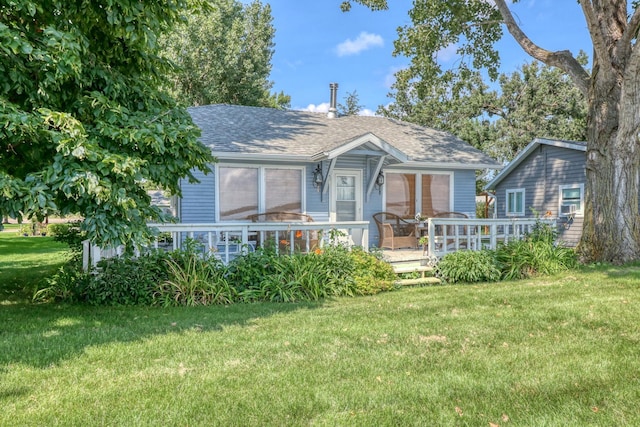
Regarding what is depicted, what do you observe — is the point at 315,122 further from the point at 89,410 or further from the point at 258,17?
the point at 258,17

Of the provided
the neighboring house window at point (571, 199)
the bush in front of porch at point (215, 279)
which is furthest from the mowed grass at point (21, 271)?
the neighboring house window at point (571, 199)

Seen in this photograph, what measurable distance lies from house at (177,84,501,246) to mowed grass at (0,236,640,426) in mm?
4611

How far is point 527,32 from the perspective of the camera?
38.5 feet

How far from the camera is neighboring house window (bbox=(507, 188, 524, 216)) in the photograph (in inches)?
722

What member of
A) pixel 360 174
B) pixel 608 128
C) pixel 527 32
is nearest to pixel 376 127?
pixel 360 174

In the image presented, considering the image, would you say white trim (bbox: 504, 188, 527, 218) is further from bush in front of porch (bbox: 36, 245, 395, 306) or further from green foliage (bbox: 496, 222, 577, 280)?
bush in front of porch (bbox: 36, 245, 395, 306)

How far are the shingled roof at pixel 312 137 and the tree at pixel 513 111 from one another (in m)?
14.1

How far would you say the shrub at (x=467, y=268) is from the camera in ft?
26.5

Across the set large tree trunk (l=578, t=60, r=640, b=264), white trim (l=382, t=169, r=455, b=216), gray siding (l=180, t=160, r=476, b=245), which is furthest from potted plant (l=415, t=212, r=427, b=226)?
large tree trunk (l=578, t=60, r=640, b=264)

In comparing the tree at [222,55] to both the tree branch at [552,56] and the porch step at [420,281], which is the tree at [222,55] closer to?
the tree branch at [552,56]

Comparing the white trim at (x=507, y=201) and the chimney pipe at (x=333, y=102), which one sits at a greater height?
the chimney pipe at (x=333, y=102)

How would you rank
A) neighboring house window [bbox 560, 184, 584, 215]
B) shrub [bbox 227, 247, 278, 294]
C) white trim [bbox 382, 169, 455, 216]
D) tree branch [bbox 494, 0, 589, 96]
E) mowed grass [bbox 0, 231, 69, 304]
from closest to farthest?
shrub [bbox 227, 247, 278, 294] → mowed grass [bbox 0, 231, 69, 304] → tree branch [bbox 494, 0, 589, 96] → white trim [bbox 382, 169, 455, 216] → neighboring house window [bbox 560, 184, 584, 215]

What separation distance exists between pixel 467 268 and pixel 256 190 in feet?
16.6

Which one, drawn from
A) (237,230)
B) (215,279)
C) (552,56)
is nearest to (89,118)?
(215,279)
